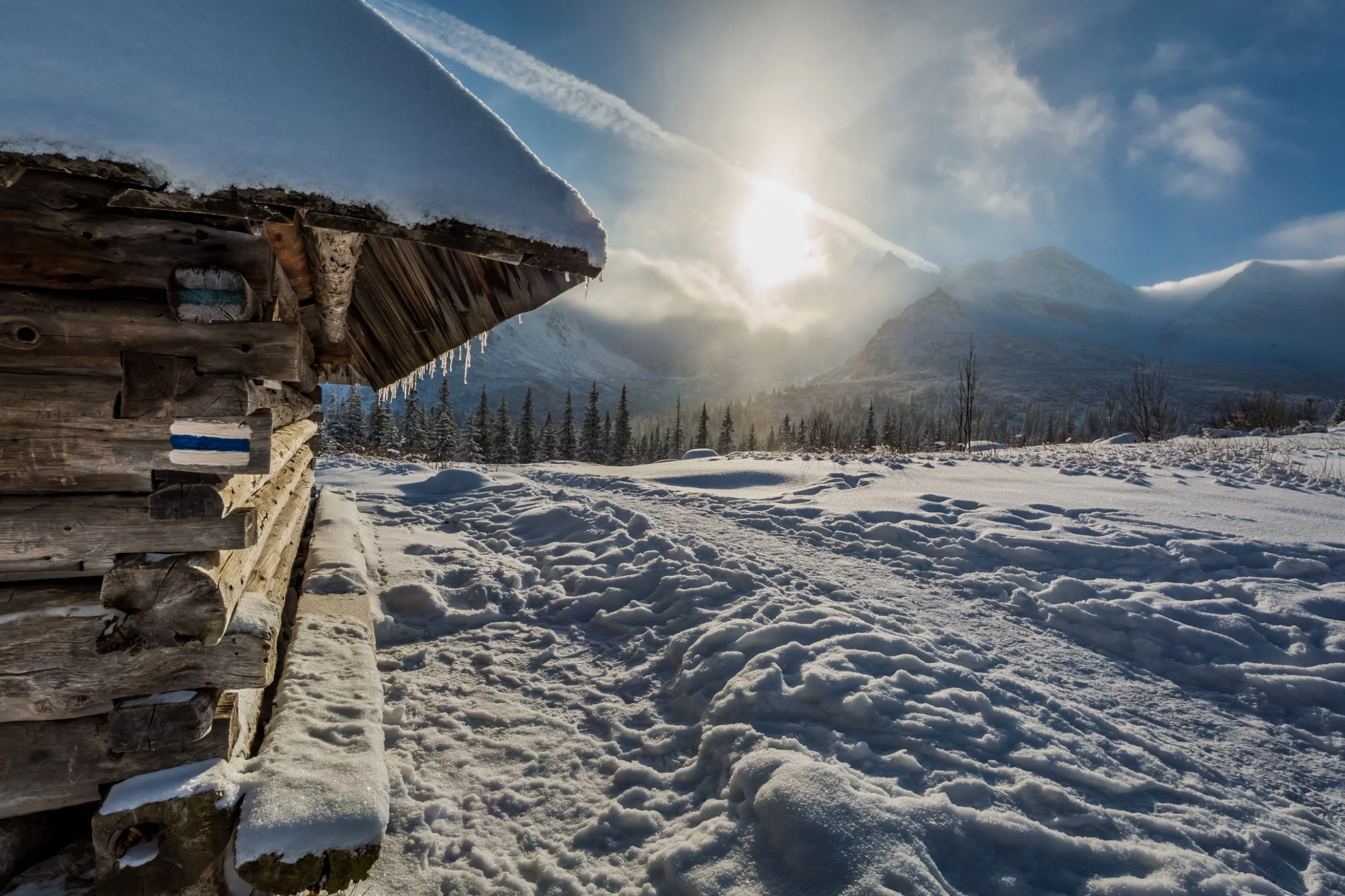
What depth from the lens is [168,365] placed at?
2693mm

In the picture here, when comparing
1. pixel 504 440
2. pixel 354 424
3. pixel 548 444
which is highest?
pixel 354 424

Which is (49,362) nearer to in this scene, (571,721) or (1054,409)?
(571,721)

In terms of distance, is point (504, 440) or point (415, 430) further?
point (504, 440)

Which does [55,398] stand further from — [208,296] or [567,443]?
[567,443]

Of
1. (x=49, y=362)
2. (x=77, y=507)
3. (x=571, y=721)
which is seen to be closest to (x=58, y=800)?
(x=77, y=507)

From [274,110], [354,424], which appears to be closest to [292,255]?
[274,110]

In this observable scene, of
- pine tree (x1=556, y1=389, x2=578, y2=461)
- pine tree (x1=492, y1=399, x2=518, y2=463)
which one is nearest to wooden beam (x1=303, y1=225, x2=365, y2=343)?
pine tree (x1=492, y1=399, x2=518, y2=463)

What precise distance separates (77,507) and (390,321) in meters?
3.07

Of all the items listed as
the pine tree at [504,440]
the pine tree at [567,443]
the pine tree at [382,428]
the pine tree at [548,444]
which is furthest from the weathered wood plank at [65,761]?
the pine tree at [567,443]

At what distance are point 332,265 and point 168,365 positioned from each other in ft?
4.20

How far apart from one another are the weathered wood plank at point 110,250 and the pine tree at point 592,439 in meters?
50.5

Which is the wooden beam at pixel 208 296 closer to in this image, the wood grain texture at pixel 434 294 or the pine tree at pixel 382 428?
the wood grain texture at pixel 434 294

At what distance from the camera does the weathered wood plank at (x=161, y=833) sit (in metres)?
2.40

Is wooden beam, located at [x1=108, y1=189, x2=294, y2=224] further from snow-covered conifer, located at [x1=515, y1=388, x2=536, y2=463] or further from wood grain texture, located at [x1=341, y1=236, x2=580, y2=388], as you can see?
snow-covered conifer, located at [x1=515, y1=388, x2=536, y2=463]
